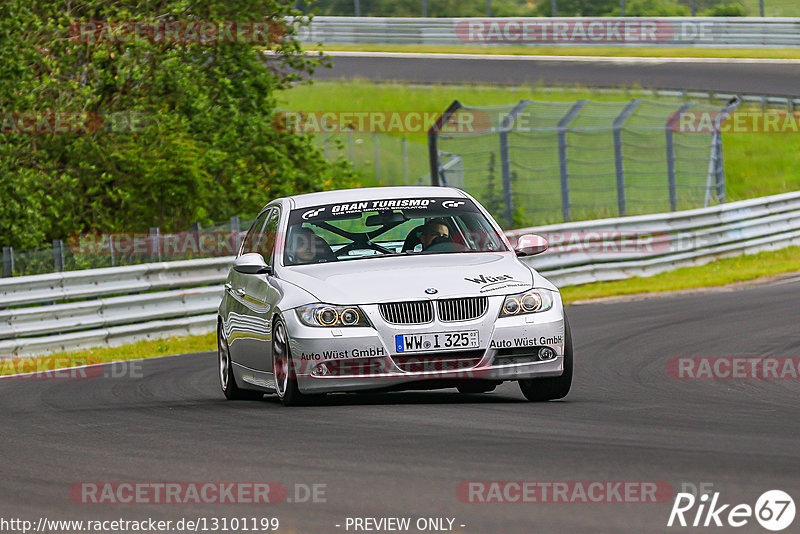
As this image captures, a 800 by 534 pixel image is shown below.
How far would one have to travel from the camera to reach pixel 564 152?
23.8m

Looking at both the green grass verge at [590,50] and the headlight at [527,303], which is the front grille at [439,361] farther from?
the green grass verge at [590,50]

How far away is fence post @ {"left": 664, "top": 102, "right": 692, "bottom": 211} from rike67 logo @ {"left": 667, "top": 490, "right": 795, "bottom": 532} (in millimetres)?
19677

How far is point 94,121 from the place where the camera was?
23719 millimetres

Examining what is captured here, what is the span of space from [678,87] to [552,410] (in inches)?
1149

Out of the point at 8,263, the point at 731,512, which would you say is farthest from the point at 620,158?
the point at 731,512

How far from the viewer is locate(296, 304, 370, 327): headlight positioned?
350 inches

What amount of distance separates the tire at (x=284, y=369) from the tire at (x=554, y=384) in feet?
→ 5.08

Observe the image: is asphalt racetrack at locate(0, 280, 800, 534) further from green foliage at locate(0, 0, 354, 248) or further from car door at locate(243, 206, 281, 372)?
green foliage at locate(0, 0, 354, 248)

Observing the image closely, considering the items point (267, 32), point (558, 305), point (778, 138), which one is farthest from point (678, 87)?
point (558, 305)

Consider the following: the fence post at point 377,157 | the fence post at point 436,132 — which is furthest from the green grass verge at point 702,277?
the fence post at point 377,157

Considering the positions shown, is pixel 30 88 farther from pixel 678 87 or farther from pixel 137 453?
pixel 678 87

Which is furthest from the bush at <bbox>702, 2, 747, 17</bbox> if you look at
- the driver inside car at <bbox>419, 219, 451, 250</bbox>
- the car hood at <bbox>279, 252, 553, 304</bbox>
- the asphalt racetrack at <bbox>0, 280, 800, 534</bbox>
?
the car hood at <bbox>279, 252, 553, 304</bbox>

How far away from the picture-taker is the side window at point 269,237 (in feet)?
34.5

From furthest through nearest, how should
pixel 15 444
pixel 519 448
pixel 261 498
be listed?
1. pixel 15 444
2. pixel 519 448
3. pixel 261 498
